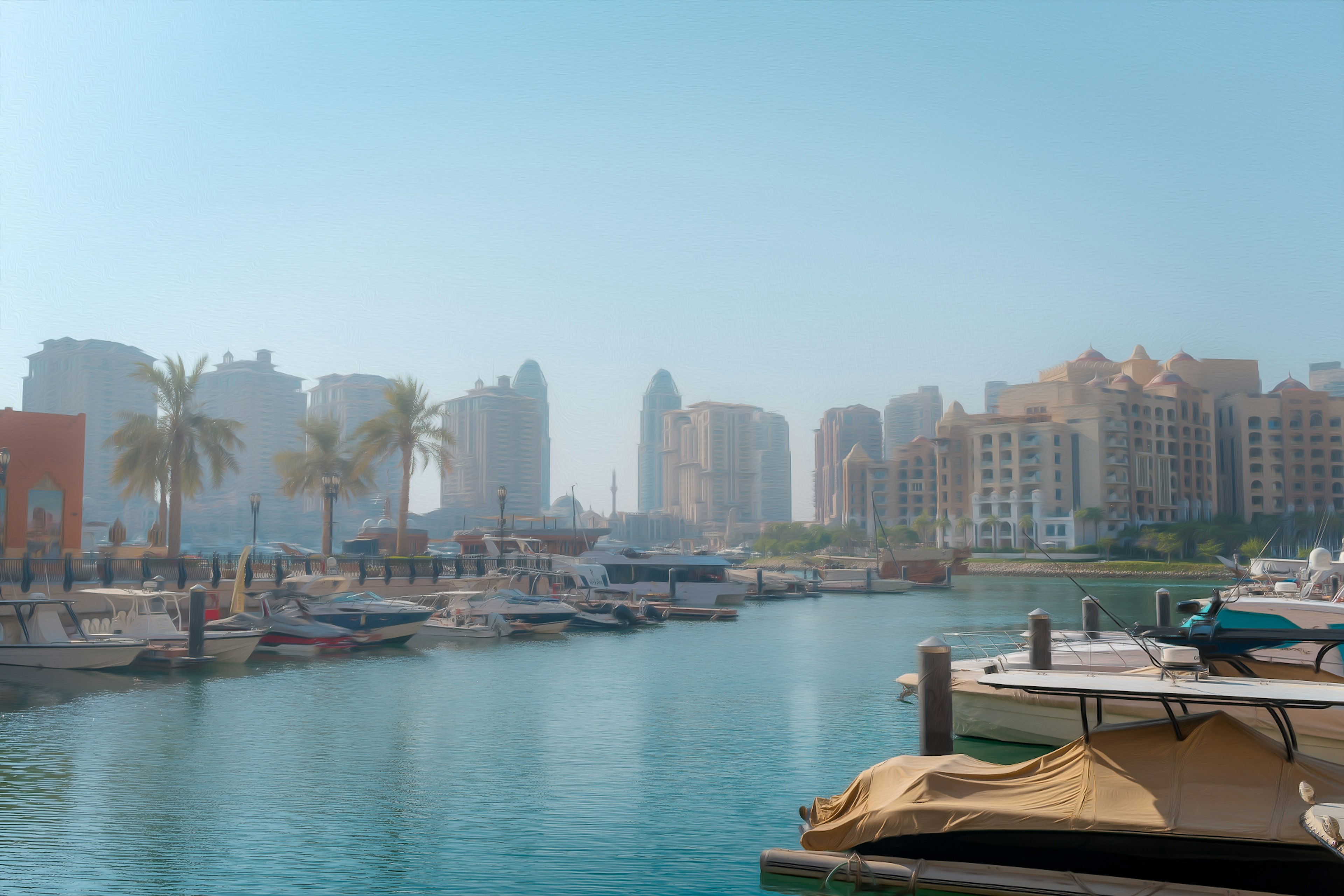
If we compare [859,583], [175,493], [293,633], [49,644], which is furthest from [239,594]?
[859,583]

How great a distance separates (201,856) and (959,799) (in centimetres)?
1040

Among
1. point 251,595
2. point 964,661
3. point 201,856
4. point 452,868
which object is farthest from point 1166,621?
point 251,595

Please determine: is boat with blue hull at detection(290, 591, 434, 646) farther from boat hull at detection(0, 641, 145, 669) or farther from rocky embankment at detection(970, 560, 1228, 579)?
rocky embankment at detection(970, 560, 1228, 579)

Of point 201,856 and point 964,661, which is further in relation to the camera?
point 964,661

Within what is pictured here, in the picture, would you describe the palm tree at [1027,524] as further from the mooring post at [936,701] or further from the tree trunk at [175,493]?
the mooring post at [936,701]

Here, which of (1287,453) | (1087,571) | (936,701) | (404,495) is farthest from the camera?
(1287,453)

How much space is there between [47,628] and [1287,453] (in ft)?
556

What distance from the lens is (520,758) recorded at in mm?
20750

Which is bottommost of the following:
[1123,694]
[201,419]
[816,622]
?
[816,622]

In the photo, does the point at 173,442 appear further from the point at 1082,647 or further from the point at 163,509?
the point at 1082,647

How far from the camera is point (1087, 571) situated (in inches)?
4764

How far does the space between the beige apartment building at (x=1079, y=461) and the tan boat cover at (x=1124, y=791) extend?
445 feet

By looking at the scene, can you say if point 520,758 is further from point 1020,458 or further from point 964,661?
point 1020,458

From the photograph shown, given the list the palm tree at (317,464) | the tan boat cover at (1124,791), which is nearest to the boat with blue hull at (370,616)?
the palm tree at (317,464)
